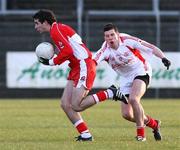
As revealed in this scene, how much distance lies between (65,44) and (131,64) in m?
1.17

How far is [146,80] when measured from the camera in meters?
11.1

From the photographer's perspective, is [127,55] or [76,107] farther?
[127,55]

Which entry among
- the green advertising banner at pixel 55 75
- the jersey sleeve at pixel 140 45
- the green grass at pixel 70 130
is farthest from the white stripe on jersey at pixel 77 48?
the green advertising banner at pixel 55 75

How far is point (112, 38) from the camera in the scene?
35.6 ft

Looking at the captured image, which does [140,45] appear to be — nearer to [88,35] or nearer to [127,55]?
[127,55]

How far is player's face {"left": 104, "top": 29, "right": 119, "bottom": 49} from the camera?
35.4 ft

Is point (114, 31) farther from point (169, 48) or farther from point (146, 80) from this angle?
point (169, 48)

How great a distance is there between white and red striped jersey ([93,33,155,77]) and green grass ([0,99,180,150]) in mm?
1077

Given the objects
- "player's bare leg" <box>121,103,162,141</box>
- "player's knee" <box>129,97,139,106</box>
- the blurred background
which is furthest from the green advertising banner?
"player's knee" <box>129,97,139,106</box>

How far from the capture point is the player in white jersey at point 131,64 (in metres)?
10.8

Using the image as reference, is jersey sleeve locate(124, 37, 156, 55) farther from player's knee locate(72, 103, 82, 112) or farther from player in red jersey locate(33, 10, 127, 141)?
player's knee locate(72, 103, 82, 112)

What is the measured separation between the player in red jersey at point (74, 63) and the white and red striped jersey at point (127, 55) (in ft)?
1.08

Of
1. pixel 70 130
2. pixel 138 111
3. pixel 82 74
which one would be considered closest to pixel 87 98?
pixel 82 74

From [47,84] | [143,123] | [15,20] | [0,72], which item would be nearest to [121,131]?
[143,123]
